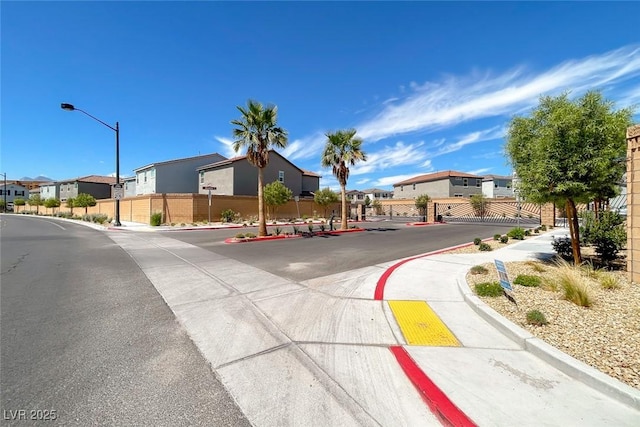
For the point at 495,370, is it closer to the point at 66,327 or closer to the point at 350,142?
the point at 66,327

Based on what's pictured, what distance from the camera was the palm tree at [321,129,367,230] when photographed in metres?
21.3

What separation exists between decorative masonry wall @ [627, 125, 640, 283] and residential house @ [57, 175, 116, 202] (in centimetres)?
7642

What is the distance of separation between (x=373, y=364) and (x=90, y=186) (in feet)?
251

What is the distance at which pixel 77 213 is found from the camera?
49156 millimetres

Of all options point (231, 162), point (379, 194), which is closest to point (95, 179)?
point (231, 162)

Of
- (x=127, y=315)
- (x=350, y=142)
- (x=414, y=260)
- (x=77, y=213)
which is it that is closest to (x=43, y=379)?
(x=127, y=315)

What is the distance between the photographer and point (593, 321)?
14.5 ft

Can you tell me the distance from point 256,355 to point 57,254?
41.1ft

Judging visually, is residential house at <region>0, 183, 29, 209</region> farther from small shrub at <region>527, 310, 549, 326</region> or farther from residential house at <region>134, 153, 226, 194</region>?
small shrub at <region>527, 310, 549, 326</region>

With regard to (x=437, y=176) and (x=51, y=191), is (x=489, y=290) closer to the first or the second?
(x=437, y=176)

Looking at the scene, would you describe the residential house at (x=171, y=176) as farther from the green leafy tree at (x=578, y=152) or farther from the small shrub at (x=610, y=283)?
the small shrub at (x=610, y=283)

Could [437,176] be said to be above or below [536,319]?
above

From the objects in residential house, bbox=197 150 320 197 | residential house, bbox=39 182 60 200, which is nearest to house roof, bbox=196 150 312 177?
residential house, bbox=197 150 320 197

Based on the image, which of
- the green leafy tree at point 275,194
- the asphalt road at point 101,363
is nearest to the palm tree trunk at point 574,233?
the asphalt road at point 101,363
